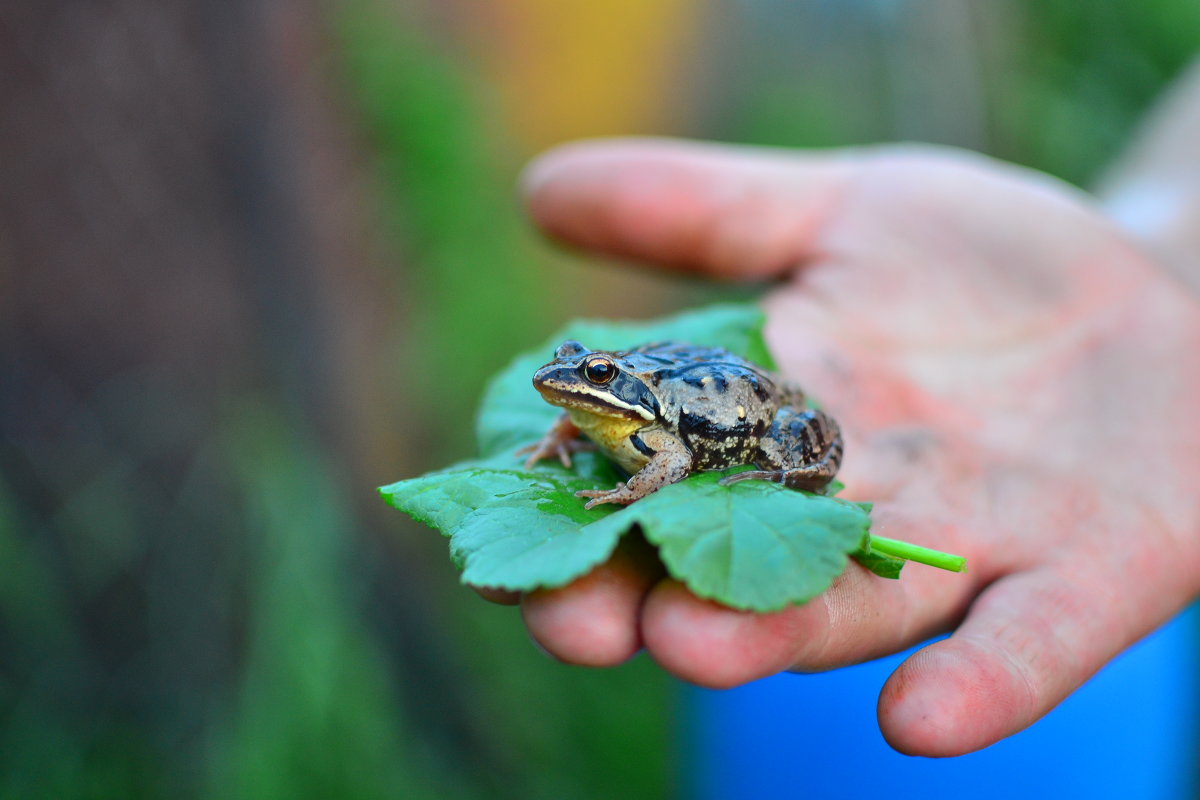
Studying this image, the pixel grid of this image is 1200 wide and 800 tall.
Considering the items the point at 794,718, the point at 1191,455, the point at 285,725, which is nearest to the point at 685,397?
the point at 794,718

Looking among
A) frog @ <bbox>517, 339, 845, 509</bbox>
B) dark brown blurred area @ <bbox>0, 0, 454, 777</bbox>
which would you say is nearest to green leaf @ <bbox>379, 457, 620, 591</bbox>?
frog @ <bbox>517, 339, 845, 509</bbox>

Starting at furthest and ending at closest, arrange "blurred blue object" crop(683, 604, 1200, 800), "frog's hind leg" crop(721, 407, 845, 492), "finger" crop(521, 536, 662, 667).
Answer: "blurred blue object" crop(683, 604, 1200, 800) → "frog's hind leg" crop(721, 407, 845, 492) → "finger" crop(521, 536, 662, 667)

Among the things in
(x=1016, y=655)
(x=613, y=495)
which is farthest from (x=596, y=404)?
(x=1016, y=655)

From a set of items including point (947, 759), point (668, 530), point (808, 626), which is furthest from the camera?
point (947, 759)

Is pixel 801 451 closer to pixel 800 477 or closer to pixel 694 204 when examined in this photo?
pixel 800 477

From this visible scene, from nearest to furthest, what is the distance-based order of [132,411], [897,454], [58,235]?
1. [897,454]
2. [58,235]
3. [132,411]

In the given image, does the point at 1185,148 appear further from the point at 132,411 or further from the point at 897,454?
the point at 132,411

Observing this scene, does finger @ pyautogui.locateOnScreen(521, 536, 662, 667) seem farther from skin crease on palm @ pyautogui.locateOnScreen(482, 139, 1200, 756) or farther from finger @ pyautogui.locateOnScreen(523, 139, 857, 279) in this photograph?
finger @ pyautogui.locateOnScreen(523, 139, 857, 279)
